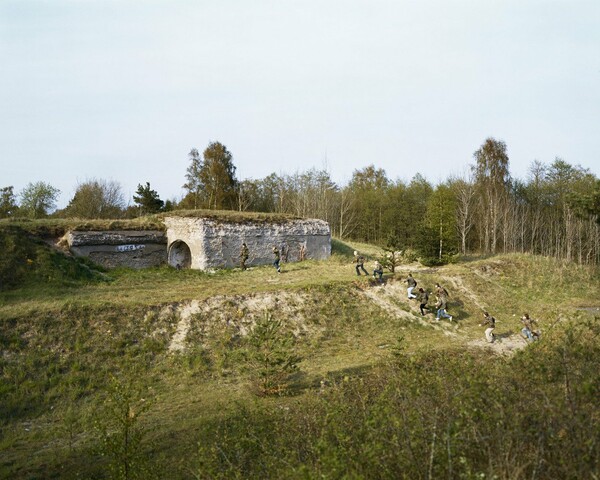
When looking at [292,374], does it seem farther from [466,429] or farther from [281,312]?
[466,429]

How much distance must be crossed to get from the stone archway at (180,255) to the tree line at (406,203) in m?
12.0

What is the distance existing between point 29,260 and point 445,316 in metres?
17.3

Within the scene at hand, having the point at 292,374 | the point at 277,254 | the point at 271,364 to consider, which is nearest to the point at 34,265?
the point at 277,254

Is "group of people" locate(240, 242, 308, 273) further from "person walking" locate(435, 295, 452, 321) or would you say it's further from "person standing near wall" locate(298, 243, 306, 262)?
"person walking" locate(435, 295, 452, 321)

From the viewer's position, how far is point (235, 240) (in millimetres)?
26359

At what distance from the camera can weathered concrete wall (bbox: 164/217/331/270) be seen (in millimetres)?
25453

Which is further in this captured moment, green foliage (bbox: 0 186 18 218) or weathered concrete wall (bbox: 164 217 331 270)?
green foliage (bbox: 0 186 18 218)

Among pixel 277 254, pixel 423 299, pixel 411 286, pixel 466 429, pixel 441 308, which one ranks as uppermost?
pixel 277 254

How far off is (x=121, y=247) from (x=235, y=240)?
579 centimetres

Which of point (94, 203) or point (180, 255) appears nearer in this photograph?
point (180, 255)

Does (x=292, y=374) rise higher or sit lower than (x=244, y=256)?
lower

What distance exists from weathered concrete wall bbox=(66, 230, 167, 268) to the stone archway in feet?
1.28

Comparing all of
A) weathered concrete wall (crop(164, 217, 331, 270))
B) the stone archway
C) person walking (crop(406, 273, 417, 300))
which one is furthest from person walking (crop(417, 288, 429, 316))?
the stone archway

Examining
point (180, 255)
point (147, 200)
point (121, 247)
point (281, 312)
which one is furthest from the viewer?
point (147, 200)
